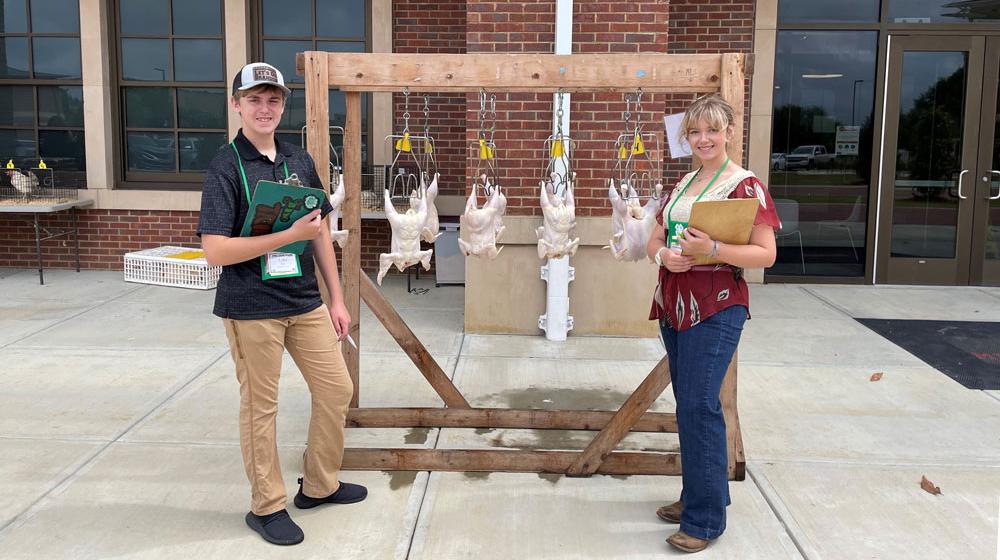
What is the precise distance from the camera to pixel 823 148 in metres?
8.83

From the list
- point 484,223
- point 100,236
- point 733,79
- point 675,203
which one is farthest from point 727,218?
point 100,236

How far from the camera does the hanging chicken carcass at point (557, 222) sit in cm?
425

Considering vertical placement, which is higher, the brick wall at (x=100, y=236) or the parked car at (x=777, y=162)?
the parked car at (x=777, y=162)

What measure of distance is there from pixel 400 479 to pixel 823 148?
6691 millimetres

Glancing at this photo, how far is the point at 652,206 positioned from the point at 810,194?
544 cm

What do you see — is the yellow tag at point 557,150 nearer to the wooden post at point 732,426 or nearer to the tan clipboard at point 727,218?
the tan clipboard at point 727,218

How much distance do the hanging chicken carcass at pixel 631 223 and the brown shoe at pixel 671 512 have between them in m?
1.22

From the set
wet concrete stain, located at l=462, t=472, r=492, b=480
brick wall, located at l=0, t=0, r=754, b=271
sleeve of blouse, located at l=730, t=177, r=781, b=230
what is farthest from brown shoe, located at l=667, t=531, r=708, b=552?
brick wall, located at l=0, t=0, r=754, b=271

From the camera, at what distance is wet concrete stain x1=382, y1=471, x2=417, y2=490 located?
12.6 ft

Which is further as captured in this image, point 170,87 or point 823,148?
point 170,87

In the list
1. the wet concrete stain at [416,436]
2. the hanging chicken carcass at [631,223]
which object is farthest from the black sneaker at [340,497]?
the hanging chicken carcass at [631,223]

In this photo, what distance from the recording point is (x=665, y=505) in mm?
3668

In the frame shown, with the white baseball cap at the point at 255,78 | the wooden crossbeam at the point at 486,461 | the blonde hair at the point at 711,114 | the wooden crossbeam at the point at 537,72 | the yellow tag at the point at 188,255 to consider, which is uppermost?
the wooden crossbeam at the point at 537,72

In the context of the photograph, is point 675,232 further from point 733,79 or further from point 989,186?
point 989,186
